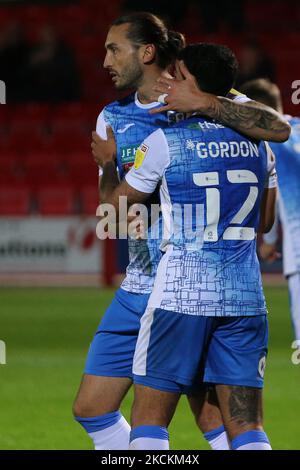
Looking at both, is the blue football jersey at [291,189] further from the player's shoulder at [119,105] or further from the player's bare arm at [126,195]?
the player's bare arm at [126,195]

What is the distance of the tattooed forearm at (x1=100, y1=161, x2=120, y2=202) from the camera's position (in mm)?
4395

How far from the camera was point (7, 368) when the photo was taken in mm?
8945

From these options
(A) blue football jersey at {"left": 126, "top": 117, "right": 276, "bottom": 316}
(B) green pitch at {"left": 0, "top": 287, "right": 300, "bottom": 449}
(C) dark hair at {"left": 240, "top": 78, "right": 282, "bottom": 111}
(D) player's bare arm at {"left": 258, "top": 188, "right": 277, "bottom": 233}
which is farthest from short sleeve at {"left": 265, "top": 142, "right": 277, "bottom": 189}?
(B) green pitch at {"left": 0, "top": 287, "right": 300, "bottom": 449}

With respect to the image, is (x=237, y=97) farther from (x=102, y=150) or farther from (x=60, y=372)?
(x=60, y=372)

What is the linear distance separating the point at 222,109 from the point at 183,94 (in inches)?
6.1

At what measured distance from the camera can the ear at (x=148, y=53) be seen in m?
4.86

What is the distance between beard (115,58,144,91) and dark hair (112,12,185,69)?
9 cm

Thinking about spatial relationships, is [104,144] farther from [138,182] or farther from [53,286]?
[53,286]

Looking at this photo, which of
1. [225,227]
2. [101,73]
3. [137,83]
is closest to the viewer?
[225,227]

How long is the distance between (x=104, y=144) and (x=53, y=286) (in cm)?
942

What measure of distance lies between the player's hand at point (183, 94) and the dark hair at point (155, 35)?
552mm

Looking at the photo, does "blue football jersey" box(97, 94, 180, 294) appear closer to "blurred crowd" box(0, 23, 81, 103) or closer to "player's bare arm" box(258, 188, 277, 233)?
"player's bare arm" box(258, 188, 277, 233)

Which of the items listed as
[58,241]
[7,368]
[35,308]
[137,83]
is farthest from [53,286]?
[137,83]

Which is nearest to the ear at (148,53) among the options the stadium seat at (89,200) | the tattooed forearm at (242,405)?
the tattooed forearm at (242,405)
